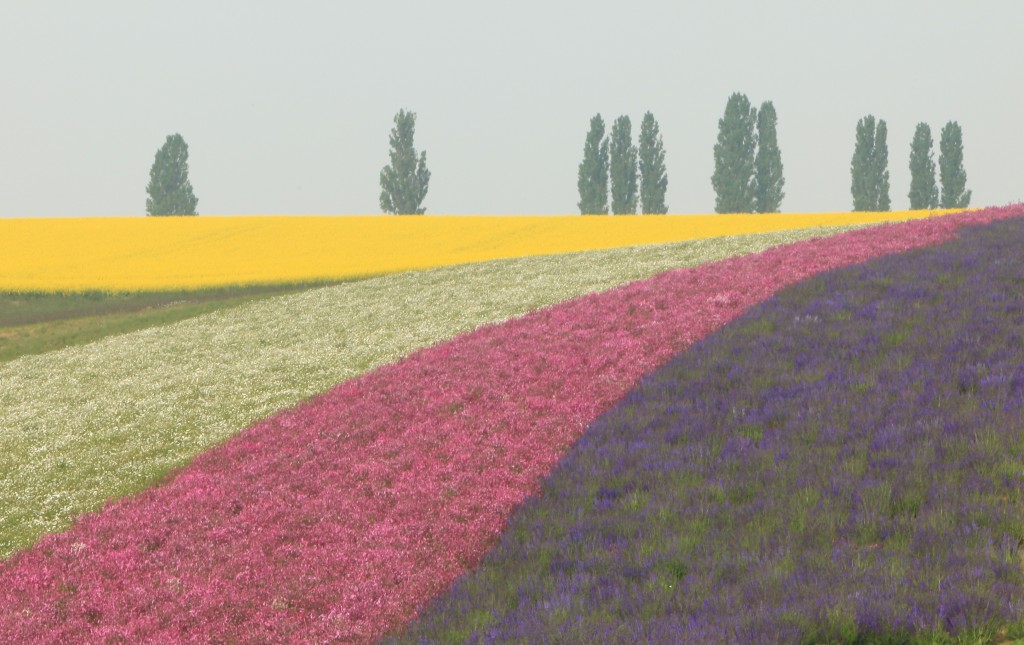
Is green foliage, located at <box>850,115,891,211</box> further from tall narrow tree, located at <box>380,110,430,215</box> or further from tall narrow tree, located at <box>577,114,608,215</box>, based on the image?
tall narrow tree, located at <box>380,110,430,215</box>

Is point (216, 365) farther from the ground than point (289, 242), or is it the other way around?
point (289, 242)

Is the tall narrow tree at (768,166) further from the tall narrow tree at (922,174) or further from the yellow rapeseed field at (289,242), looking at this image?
the yellow rapeseed field at (289,242)

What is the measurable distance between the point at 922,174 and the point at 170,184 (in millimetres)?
93841

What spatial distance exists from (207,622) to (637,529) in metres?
6.25

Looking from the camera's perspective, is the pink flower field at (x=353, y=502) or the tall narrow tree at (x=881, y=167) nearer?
the pink flower field at (x=353, y=502)

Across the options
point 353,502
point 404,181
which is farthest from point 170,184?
point 353,502

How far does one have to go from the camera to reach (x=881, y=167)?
116250mm

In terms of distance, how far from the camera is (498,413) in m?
19.9

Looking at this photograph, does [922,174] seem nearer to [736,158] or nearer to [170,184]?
[736,158]

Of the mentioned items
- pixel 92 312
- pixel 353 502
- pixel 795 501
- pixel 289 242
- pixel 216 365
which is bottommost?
pixel 353 502

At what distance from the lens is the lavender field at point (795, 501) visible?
8.81 m

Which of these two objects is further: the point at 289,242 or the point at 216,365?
the point at 289,242

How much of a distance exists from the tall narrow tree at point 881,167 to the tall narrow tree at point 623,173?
97.0 feet

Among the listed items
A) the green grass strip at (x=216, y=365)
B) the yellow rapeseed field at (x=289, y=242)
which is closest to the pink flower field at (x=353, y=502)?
the green grass strip at (x=216, y=365)
